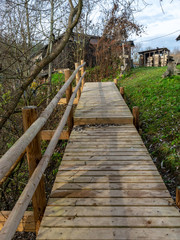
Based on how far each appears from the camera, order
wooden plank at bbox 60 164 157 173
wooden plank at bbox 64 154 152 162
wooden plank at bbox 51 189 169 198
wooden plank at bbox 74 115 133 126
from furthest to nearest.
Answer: wooden plank at bbox 74 115 133 126, wooden plank at bbox 64 154 152 162, wooden plank at bbox 60 164 157 173, wooden plank at bbox 51 189 169 198

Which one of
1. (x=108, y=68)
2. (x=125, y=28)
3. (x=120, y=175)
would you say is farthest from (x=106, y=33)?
(x=120, y=175)

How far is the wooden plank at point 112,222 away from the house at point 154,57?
1036 inches

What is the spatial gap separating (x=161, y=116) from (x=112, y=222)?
17.9 feet

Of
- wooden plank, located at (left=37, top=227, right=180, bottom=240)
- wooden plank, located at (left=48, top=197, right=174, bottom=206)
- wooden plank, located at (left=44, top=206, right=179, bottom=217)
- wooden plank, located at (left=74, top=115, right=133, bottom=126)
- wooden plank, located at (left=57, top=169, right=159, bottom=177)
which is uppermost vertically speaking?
wooden plank, located at (left=74, top=115, right=133, bottom=126)

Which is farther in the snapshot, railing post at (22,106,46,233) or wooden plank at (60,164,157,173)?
wooden plank at (60,164,157,173)

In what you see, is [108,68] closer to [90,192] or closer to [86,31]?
[86,31]

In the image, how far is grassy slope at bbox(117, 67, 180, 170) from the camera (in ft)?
15.7

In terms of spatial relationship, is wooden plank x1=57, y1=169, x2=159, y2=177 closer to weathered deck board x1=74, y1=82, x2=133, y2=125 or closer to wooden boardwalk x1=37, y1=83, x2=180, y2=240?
wooden boardwalk x1=37, y1=83, x2=180, y2=240

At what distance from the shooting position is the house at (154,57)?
26.1m

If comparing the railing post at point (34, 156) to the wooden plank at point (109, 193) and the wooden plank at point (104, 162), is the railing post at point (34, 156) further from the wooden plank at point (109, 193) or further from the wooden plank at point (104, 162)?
the wooden plank at point (104, 162)

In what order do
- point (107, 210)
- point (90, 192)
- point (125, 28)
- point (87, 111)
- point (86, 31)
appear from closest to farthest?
1. point (107, 210)
2. point (90, 192)
3. point (87, 111)
4. point (125, 28)
5. point (86, 31)

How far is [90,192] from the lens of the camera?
2209 mm

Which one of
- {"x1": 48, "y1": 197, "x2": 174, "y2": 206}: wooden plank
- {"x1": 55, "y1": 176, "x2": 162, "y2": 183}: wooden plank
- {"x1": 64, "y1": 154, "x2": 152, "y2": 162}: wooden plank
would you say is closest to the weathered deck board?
{"x1": 64, "y1": 154, "x2": 152, "y2": 162}: wooden plank

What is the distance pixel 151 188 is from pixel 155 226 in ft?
1.81
